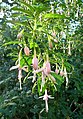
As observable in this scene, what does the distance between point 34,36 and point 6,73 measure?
5.57 ft

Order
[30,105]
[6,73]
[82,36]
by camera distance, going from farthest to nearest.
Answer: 1. [82,36]
2. [6,73]
3. [30,105]

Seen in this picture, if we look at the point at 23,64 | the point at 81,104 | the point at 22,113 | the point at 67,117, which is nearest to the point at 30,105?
the point at 22,113

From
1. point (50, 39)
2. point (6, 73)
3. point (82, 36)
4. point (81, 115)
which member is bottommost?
point (81, 115)

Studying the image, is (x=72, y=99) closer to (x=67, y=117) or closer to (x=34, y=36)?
(x=67, y=117)

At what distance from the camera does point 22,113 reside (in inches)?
107

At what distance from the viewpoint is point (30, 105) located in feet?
8.69

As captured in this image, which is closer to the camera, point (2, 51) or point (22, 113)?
point (22, 113)

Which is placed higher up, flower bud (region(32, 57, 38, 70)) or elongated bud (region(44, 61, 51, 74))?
flower bud (region(32, 57, 38, 70))

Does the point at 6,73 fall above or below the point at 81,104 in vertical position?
above

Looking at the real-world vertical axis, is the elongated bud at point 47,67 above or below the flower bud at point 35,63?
below

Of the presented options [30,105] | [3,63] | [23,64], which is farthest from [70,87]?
[23,64]

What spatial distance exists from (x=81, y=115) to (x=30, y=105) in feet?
1.68

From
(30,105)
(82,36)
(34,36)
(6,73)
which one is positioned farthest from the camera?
(82,36)

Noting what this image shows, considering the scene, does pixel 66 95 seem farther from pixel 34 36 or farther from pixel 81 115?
pixel 34 36
